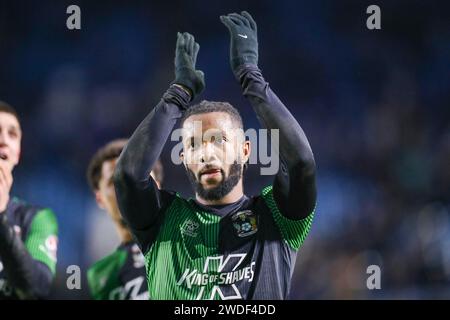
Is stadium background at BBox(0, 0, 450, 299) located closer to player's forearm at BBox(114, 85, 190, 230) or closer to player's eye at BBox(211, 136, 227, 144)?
player's eye at BBox(211, 136, 227, 144)

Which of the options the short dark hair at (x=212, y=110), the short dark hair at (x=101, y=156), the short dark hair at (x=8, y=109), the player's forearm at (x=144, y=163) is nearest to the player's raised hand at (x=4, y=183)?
the short dark hair at (x=8, y=109)

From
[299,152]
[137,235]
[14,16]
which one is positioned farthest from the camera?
[14,16]

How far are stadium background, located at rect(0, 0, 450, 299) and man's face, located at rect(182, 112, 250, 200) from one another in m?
0.48

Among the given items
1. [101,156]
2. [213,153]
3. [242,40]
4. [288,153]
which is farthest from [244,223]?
[101,156]

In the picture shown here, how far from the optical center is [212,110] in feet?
15.2

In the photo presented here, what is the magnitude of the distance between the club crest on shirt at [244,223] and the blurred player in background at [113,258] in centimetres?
77

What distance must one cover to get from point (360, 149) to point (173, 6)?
1713 mm

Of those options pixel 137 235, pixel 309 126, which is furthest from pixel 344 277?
pixel 137 235

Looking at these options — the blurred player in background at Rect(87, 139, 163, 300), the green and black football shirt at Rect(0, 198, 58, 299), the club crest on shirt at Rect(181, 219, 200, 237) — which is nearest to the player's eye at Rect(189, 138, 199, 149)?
the club crest on shirt at Rect(181, 219, 200, 237)

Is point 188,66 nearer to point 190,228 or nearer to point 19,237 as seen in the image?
point 190,228

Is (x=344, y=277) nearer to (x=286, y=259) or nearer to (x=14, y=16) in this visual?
(x=286, y=259)

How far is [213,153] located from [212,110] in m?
0.30

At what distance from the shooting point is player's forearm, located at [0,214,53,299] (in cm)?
502
